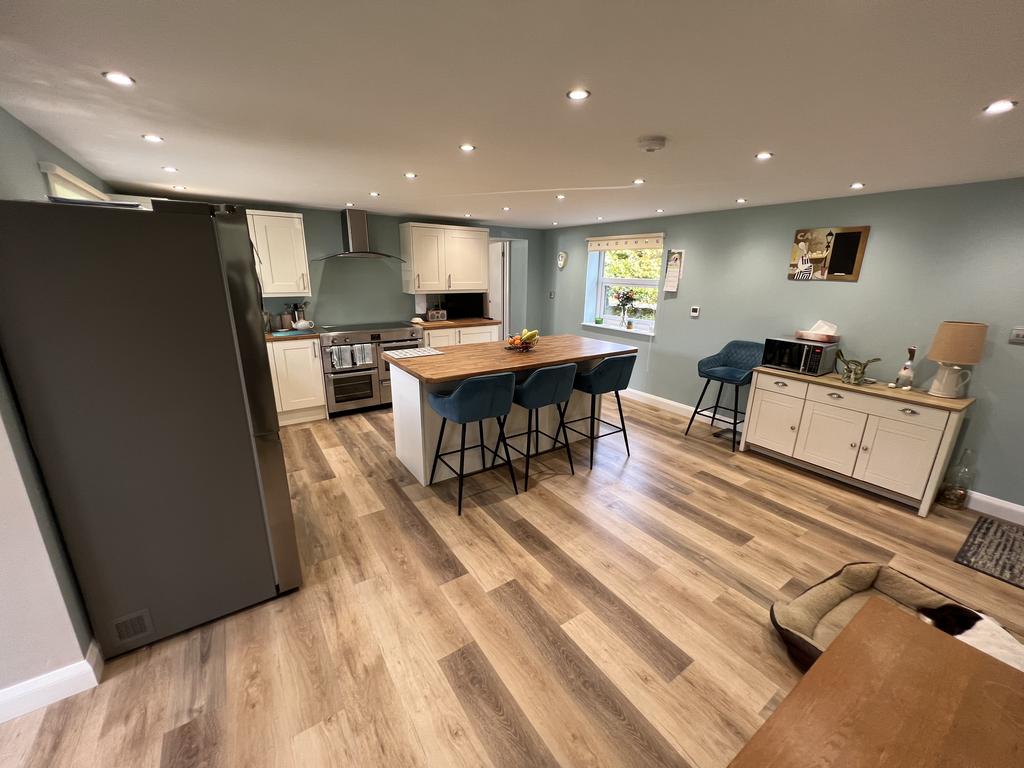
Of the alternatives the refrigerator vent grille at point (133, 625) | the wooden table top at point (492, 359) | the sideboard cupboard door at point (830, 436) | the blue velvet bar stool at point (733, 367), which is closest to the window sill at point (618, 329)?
the blue velvet bar stool at point (733, 367)

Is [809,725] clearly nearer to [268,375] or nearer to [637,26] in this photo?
[637,26]

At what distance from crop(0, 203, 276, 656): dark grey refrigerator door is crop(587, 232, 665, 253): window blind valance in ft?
14.8

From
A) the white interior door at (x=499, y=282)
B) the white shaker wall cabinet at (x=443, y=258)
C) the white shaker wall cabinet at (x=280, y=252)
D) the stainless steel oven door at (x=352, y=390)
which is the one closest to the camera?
the white shaker wall cabinet at (x=280, y=252)

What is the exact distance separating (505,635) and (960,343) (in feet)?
11.4

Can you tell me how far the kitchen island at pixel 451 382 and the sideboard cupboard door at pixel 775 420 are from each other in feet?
4.34

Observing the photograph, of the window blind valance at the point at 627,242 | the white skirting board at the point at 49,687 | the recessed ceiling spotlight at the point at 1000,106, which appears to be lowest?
the white skirting board at the point at 49,687

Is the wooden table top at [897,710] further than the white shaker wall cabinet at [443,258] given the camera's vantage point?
No

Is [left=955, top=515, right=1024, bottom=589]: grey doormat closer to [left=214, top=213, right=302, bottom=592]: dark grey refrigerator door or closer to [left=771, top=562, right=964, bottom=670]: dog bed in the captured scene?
[left=771, top=562, right=964, bottom=670]: dog bed

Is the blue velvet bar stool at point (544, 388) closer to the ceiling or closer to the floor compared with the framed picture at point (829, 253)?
closer to the floor

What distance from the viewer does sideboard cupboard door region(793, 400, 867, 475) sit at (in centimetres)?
313

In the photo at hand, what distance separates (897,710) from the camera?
1.02 meters

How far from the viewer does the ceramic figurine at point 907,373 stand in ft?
9.83

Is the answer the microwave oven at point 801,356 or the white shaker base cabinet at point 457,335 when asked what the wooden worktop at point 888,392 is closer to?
the microwave oven at point 801,356

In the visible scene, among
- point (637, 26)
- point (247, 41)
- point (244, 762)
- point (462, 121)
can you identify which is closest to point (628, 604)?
point (244, 762)
